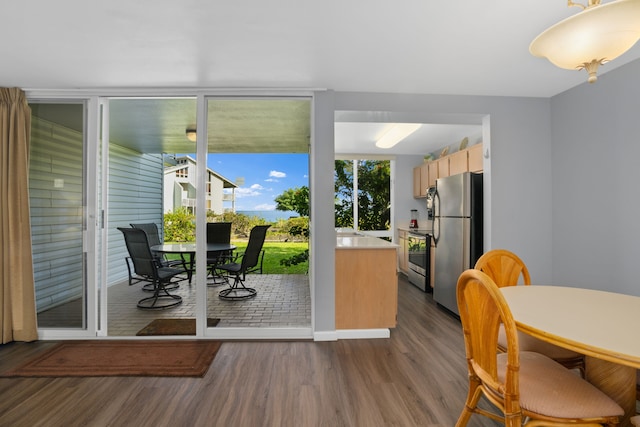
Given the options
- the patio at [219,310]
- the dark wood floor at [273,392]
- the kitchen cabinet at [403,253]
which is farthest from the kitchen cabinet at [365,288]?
the kitchen cabinet at [403,253]

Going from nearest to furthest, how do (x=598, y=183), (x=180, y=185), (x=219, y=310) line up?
(x=598, y=183)
(x=219, y=310)
(x=180, y=185)

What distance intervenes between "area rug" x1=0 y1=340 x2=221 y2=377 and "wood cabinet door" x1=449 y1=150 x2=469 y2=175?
3906 mm

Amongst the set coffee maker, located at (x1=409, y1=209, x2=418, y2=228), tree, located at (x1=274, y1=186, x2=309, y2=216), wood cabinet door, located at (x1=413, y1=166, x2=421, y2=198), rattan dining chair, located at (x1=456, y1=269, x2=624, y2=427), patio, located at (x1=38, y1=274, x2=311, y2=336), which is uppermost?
wood cabinet door, located at (x1=413, y1=166, x2=421, y2=198)

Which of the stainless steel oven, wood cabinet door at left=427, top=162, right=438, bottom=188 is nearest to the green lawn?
the stainless steel oven

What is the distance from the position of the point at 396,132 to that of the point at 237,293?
3.40m

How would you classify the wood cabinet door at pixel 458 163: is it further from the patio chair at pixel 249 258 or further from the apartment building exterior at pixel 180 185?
the apartment building exterior at pixel 180 185

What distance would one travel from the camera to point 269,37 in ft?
7.13

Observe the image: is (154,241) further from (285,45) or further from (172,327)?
(285,45)

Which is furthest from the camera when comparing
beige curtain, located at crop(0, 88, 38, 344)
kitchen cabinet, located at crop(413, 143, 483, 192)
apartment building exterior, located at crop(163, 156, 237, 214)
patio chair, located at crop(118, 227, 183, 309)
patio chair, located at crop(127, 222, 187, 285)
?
patio chair, located at crop(127, 222, 187, 285)

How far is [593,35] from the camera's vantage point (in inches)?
49.1

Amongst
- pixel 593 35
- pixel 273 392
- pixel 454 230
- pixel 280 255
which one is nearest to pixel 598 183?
pixel 454 230

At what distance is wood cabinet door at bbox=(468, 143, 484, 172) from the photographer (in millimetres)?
4086

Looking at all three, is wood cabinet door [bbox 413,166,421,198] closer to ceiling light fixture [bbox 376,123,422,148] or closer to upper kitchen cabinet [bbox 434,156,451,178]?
upper kitchen cabinet [bbox 434,156,451,178]

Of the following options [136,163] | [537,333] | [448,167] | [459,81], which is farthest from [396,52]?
[136,163]
